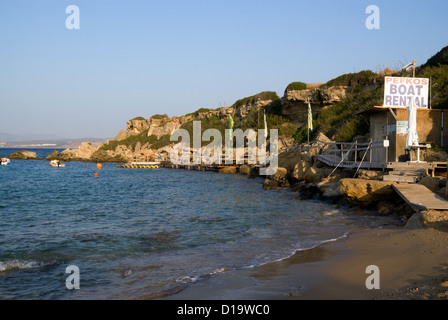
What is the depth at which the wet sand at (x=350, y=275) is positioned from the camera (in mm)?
6039

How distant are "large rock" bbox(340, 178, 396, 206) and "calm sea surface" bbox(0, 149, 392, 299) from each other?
39.6 inches

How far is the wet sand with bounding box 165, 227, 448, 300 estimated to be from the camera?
19.8 ft

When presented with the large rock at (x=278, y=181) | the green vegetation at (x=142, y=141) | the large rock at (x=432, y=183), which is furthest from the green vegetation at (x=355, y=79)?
the green vegetation at (x=142, y=141)

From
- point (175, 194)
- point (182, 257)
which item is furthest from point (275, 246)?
point (175, 194)

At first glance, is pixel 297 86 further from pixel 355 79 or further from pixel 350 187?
pixel 350 187

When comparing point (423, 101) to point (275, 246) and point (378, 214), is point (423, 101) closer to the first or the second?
point (378, 214)

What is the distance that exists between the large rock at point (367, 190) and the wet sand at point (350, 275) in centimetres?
468

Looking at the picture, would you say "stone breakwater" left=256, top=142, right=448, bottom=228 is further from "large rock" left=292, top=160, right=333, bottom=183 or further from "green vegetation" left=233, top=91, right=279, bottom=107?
"green vegetation" left=233, top=91, right=279, bottom=107

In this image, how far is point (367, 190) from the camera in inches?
573

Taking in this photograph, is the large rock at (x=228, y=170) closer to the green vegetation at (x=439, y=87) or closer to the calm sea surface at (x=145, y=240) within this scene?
the calm sea surface at (x=145, y=240)

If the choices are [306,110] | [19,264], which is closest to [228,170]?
[306,110]

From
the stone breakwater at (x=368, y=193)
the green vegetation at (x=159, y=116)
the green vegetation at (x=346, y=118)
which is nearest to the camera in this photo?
the stone breakwater at (x=368, y=193)

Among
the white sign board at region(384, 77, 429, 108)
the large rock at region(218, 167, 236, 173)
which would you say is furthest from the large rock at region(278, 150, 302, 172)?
the white sign board at region(384, 77, 429, 108)
